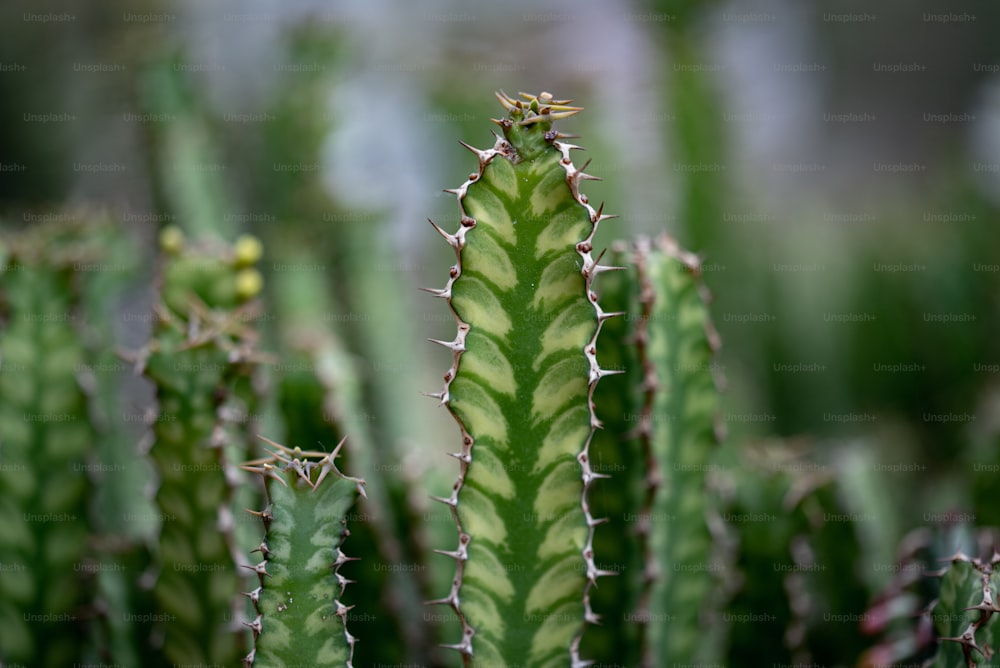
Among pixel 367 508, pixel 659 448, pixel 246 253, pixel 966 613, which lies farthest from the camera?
pixel 246 253

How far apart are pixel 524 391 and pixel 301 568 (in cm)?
42

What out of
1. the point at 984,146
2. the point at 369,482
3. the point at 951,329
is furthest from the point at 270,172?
the point at 984,146

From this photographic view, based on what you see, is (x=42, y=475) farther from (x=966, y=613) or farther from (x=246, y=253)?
(x=966, y=613)

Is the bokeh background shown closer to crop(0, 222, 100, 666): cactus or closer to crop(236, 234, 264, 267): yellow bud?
crop(236, 234, 264, 267): yellow bud

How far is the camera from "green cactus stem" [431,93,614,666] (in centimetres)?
136

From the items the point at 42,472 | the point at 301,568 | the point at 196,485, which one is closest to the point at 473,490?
the point at 301,568

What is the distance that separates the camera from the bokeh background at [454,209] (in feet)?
9.97

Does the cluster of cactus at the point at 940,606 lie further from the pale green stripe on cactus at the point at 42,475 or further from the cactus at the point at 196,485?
the pale green stripe on cactus at the point at 42,475

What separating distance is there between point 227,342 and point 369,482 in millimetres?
600

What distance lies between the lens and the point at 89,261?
90.0 inches

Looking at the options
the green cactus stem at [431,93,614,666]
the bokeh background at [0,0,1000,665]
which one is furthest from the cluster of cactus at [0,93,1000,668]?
the bokeh background at [0,0,1000,665]

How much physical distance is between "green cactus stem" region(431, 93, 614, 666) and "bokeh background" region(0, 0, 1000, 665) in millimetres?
704

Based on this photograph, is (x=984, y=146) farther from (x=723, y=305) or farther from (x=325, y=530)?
(x=325, y=530)

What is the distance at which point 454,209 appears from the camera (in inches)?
183
